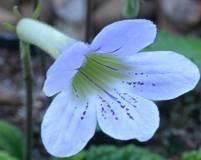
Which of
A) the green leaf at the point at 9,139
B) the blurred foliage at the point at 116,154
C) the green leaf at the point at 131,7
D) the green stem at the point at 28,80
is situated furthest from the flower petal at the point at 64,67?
the green leaf at the point at 9,139

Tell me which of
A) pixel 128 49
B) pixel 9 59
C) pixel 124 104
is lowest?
pixel 9 59

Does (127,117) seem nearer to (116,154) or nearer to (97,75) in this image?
(97,75)

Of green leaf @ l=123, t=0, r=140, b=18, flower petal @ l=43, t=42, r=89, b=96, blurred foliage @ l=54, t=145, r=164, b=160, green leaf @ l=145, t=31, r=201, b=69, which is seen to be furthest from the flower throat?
green leaf @ l=145, t=31, r=201, b=69

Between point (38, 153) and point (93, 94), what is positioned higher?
point (93, 94)

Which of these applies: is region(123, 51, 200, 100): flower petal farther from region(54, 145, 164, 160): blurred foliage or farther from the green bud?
region(54, 145, 164, 160): blurred foliage

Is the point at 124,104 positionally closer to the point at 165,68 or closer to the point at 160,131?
the point at 165,68

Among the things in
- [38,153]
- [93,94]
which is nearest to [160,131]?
[38,153]

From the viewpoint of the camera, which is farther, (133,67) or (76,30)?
(76,30)
